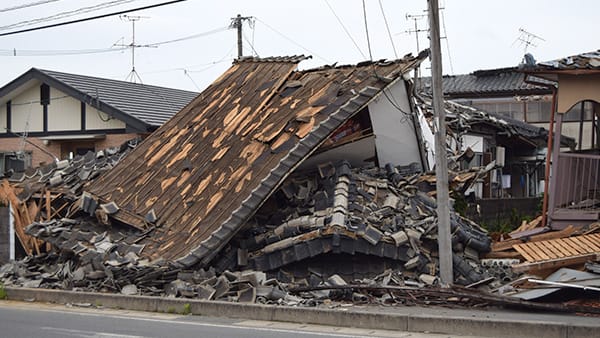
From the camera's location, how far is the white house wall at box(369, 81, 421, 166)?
17.3 m

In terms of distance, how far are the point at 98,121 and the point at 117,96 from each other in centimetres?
119

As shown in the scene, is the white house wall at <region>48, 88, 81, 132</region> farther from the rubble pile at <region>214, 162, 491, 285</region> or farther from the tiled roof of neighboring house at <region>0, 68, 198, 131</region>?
the rubble pile at <region>214, 162, 491, 285</region>

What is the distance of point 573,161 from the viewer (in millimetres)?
16766

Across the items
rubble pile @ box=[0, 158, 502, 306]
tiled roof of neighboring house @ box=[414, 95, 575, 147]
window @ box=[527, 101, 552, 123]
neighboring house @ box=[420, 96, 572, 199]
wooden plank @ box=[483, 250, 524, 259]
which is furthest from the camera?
window @ box=[527, 101, 552, 123]

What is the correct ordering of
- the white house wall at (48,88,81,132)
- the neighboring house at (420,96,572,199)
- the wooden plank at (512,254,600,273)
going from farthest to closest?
the white house wall at (48,88,81,132) → the neighboring house at (420,96,572,199) → the wooden plank at (512,254,600,273)

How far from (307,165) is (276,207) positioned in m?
1.16

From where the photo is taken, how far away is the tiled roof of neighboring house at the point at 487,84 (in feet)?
125

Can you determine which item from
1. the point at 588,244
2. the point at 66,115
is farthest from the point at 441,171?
the point at 66,115

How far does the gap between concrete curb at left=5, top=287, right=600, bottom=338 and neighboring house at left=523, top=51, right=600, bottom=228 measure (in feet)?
19.4

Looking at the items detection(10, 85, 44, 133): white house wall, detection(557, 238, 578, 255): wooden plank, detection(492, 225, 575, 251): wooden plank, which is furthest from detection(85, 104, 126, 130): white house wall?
detection(557, 238, 578, 255): wooden plank

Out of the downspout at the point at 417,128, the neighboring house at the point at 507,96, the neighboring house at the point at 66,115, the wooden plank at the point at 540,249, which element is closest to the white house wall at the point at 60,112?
the neighboring house at the point at 66,115

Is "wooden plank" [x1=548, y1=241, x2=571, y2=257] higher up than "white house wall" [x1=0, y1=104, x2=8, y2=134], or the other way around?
"white house wall" [x1=0, y1=104, x2=8, y2=134]

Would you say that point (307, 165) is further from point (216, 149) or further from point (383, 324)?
point (383, 324)

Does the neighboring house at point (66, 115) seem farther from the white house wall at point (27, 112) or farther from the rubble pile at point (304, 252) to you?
the rubble pile at point (304, 252)
